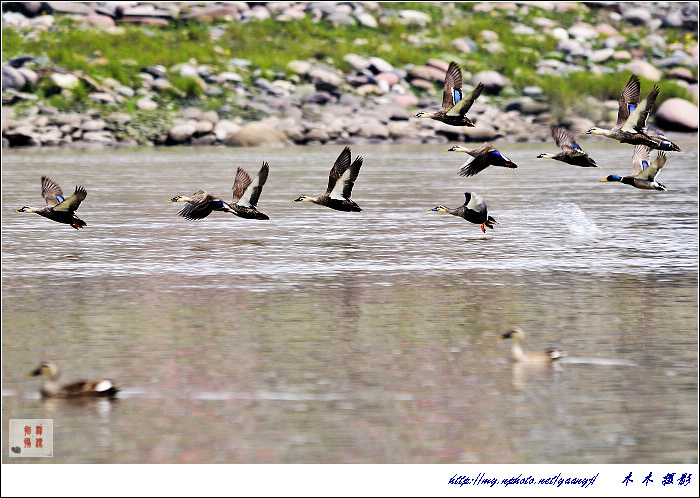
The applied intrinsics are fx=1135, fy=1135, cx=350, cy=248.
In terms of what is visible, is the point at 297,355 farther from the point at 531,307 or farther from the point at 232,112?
the point at 232,112

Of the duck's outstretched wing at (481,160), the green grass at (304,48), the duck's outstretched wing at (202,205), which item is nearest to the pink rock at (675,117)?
the green grass at (304,48)

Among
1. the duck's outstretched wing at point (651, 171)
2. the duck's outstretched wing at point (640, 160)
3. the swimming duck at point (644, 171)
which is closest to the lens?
the swimming duck at point (644, 171)

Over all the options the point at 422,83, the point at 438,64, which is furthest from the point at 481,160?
the point at 438,64

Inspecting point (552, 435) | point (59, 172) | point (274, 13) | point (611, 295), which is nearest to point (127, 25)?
point (274, 13)

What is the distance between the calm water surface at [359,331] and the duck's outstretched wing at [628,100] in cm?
254

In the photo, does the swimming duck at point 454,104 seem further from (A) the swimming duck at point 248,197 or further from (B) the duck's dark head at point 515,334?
(B) the duck's dark head at point 515,334

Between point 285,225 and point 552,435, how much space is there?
13.6 meters

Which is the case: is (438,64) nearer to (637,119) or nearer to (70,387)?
(637,119)

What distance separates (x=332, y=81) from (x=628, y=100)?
139 ft

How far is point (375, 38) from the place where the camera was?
63.9 meters

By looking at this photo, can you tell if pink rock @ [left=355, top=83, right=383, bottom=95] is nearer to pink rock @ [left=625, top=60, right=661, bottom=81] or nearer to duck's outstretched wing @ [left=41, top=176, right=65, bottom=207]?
pink rock @ [left=625, top=60, right=661, bottom=81]

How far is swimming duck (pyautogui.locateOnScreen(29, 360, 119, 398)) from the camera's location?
10.9 metres

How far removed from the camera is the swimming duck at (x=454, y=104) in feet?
41.7

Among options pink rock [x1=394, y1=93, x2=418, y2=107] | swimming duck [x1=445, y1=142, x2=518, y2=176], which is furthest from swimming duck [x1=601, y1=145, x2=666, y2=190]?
pink rock [x1=394, y1=93, x2=418, y2=107]
